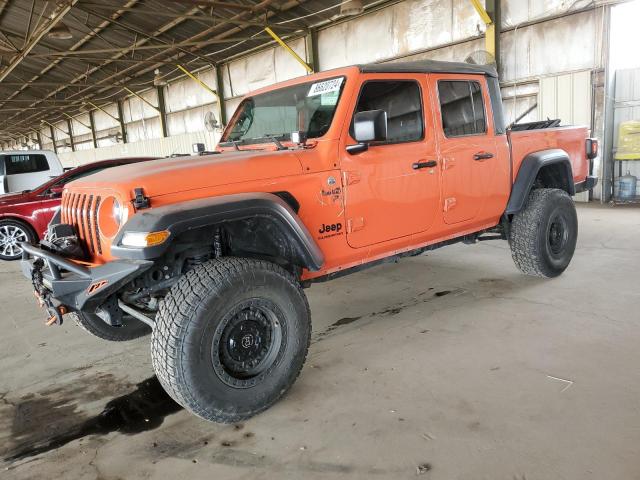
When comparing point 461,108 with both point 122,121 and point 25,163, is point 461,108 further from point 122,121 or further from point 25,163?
point 122,121

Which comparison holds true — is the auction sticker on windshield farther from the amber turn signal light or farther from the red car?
the red car

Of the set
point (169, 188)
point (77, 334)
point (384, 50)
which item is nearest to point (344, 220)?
point (169, 188)

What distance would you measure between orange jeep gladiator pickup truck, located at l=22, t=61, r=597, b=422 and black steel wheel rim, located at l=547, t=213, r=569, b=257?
0.60m

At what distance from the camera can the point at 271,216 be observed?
233 cm

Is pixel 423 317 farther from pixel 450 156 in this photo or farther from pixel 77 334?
pixel 77 334

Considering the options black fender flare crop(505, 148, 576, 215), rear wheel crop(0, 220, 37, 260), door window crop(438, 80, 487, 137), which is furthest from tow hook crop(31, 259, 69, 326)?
rear wheel crop(0, 220, 37, 260)

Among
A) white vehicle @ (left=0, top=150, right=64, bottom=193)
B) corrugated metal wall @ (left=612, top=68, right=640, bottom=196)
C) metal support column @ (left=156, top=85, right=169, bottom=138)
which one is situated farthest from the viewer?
metal support column @ (left=156, top=85, right=169, bottom=138)

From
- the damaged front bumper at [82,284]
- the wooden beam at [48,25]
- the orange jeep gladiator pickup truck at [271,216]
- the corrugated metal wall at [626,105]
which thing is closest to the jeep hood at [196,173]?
the orange jeep gladiator pickup truck at [271,216]

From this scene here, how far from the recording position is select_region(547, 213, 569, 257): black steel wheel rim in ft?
13.8

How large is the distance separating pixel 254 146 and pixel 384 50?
8898 mm

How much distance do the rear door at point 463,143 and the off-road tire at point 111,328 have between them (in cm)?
237

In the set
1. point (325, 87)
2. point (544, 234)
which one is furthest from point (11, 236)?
point (544, 234)

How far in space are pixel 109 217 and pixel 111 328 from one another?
1.21 m

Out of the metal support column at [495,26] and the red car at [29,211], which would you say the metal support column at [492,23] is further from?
the red car at [29,211]
